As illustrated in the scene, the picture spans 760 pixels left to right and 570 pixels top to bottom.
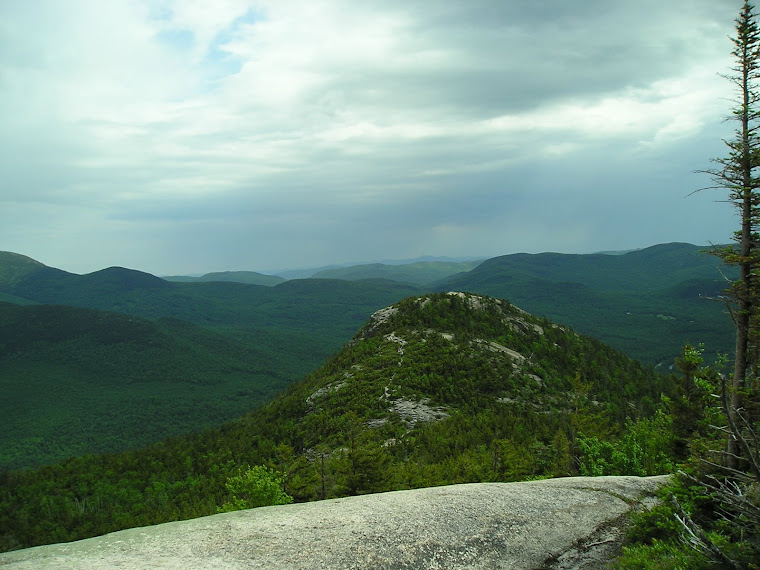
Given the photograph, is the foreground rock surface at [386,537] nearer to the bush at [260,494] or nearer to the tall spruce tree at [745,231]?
the tall spruce tree at [745,231]

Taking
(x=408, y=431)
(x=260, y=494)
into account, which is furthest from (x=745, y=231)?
(x=408, y=431)

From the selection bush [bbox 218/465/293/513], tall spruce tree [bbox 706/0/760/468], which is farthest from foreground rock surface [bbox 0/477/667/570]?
bush [bbox 218/465/293/513]

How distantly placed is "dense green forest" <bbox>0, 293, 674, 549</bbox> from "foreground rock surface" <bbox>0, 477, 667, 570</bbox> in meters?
21.0

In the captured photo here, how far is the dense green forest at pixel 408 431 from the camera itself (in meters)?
43.8

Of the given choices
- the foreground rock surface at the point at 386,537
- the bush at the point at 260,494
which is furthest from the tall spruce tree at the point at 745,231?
the bush at the point at 260,494

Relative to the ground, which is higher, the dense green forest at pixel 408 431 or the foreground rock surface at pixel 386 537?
the foreground rock surface at pixel 386 537

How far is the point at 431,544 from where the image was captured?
14.6m

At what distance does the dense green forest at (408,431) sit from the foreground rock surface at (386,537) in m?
21.0

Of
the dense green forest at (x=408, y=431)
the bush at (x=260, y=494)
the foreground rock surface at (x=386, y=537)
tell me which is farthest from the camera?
the dense green forest at (x=408, y=431)

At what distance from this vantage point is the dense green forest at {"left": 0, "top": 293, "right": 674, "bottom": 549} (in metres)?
43.8

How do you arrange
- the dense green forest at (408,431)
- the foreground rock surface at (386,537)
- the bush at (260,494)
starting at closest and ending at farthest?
the foreground rock surface at (386,537) → the bush at (260,494) → the dense green forest at (408,431)

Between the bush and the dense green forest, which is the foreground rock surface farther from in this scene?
the bush

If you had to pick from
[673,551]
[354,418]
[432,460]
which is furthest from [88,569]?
[354,418]

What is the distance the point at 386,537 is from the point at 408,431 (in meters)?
54.6
